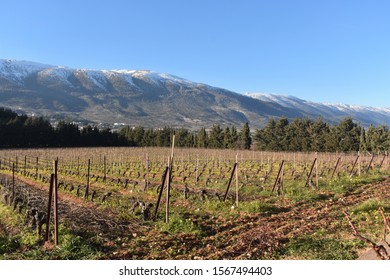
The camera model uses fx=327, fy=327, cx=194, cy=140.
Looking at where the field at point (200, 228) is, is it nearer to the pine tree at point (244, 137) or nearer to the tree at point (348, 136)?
the tree at point (348, 136)

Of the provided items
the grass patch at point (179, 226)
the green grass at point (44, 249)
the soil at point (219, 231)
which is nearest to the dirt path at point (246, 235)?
the soil at point (219, 231)

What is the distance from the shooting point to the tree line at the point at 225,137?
177ft

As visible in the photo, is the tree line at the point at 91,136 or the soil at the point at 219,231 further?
the tree line at the point at 91,136

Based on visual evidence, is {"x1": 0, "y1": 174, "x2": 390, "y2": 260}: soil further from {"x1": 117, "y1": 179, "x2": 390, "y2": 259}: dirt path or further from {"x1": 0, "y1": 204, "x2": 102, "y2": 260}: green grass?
{"x1": 0, "y1": 204, "x2": 102, "y2": 260}: green grass

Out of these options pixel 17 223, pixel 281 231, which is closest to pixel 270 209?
pixel 281 231

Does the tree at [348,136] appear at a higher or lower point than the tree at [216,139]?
higher

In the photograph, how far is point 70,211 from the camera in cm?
973

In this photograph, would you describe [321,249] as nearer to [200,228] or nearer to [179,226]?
[200,228]

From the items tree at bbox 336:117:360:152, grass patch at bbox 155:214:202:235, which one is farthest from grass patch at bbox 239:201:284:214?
tree at bbox 336:117:360:152

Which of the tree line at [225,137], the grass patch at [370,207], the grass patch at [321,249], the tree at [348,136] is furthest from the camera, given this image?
the tree line at [225,137]

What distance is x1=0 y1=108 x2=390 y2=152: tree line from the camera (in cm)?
5394

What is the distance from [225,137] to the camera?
65.8m

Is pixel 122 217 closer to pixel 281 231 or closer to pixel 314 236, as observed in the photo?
pixel 281 231

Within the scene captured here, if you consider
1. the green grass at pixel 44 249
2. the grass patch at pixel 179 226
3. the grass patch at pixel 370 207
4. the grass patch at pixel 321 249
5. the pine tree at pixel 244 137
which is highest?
the pine tree at pixel 244 137
